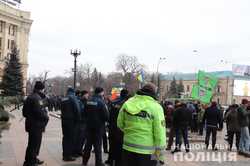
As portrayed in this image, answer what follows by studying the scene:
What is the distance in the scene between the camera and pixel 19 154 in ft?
37.1

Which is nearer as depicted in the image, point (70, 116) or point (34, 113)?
point (34, 113)

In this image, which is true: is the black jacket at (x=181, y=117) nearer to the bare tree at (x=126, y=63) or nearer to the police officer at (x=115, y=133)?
the police officer at (x=115, y=133)

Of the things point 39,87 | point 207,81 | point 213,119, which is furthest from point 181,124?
point 207,81

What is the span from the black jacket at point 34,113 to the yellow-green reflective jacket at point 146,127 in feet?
11.7

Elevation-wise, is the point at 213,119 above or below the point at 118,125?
below

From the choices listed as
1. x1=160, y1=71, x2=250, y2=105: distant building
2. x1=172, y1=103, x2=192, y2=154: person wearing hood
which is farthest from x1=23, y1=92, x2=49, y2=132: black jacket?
x1=160, y1=71, x2=250, y2=105: distant building

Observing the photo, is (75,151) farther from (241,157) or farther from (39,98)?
(241,157)

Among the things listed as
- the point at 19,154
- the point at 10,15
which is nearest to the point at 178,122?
the point at 19,154

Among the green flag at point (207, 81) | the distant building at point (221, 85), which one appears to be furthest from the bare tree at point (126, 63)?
the green flag at point (207, 81)

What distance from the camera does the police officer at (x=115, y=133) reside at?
9.47m

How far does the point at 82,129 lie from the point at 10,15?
321 ft

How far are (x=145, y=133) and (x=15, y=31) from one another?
350ft

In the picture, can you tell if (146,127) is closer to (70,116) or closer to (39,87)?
(39,87)

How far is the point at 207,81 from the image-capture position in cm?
1989
